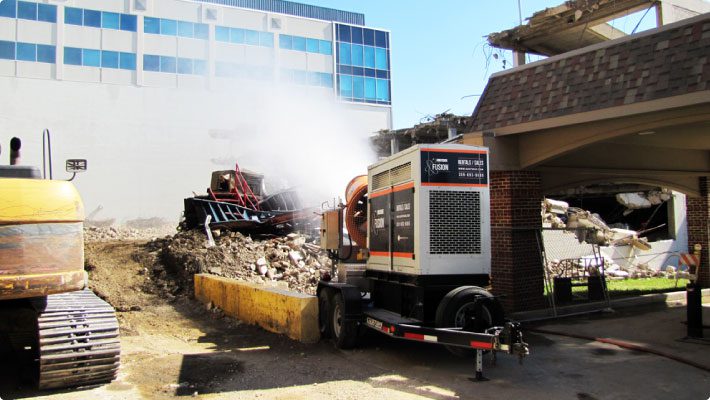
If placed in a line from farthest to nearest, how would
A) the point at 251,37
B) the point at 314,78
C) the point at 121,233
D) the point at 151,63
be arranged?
the point at 314,78 → the point at 251,37 → the point at 151,63 → the point at 121,233

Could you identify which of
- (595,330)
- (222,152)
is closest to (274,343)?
(595,330)

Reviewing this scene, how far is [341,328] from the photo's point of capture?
8.52 metres

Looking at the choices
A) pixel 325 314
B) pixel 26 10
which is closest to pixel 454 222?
pixel 325 314

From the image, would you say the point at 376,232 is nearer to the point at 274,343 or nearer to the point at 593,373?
the point at 274,343

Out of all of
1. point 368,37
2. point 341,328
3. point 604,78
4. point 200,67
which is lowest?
point 341,328

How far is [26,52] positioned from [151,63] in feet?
24.4

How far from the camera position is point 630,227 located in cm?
3064

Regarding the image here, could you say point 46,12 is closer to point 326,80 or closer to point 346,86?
point 326,80

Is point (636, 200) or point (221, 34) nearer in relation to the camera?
point (636, 200)

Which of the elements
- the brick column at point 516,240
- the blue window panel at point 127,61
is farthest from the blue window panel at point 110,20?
the brick column at point 516,240

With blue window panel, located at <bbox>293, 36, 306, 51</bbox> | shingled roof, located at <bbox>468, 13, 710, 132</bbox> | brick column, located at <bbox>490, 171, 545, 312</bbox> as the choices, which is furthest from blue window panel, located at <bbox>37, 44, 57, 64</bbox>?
brick column, located at <bbox>490, 171, 545, 312</bbox>

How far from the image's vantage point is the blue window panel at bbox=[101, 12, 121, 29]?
38.7 m

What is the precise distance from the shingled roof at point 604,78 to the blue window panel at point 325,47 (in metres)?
35.6

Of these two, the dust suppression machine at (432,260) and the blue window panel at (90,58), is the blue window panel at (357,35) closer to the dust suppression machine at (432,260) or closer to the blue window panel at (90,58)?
the blue window panel at (90,58)
